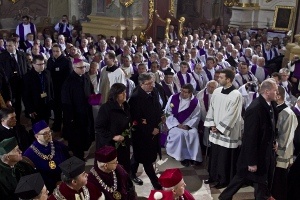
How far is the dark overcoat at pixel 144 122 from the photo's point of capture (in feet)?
19.4

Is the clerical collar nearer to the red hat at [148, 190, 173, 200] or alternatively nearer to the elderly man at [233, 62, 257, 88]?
the red hat at [148, 190, 173, 200]

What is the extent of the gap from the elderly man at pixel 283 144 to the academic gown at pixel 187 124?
1.78 metres

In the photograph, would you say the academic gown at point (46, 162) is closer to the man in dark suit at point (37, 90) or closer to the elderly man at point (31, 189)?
the elderly man at point (31, 189)

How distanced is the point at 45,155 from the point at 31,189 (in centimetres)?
146

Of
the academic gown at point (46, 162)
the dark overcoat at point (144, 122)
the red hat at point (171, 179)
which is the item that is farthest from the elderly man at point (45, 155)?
the red hat at point (171, 179)

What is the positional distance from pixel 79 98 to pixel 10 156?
2.66 meters

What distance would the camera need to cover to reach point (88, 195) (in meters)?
A: 3.87

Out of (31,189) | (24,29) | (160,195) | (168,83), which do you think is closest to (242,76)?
(168,83)

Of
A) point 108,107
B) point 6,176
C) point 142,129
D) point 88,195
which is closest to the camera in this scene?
point 88,195

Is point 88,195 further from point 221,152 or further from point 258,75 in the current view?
point 258,75

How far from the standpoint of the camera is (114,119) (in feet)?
18.1

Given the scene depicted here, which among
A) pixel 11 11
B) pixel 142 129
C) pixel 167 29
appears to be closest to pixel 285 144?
pixel 142 129

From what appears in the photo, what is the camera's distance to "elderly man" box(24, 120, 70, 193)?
188 inches

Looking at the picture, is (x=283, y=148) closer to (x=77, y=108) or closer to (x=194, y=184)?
(x=194, y=184)
